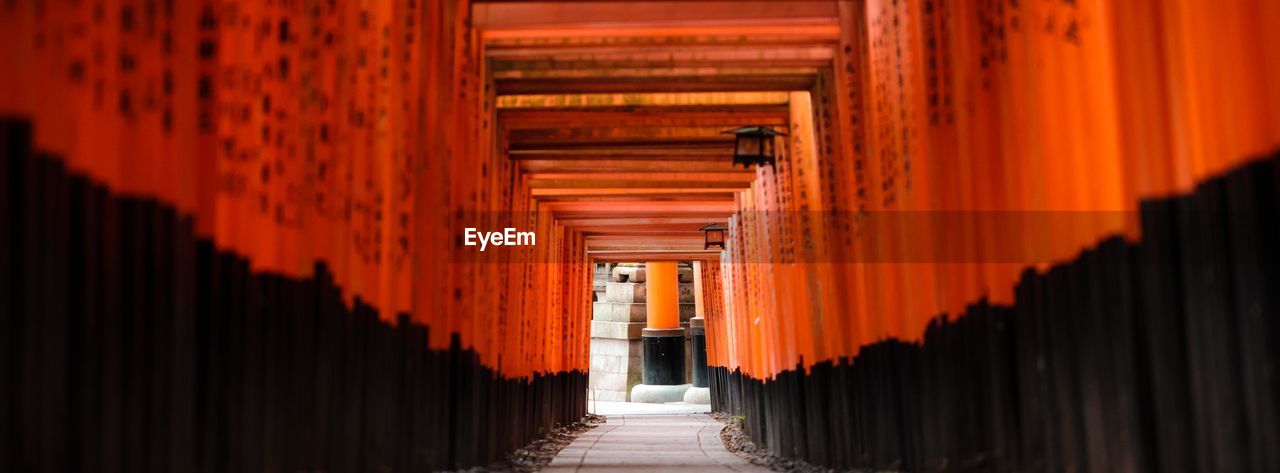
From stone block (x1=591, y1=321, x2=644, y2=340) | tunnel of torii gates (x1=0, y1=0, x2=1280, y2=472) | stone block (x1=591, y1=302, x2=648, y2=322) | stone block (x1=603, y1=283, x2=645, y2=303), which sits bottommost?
tunnel of torii gates (x1=0, y1=0, x2=1280, y2=472)

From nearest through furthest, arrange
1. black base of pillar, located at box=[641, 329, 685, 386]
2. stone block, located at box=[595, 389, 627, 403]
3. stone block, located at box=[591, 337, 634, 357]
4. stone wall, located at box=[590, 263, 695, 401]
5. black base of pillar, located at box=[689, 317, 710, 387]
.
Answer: black base of pillar, located at box=[641, 329, 685, 386], black base of pillar, located at box=[689, 317, 710, 387], stone block, located at box=[595, 389, 627, 403], stone wall, located at box=[590, 263, 695, 401], stone block, located at box=[591, 337, 634, 357]

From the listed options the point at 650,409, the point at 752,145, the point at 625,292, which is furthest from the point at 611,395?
the point at 752,145

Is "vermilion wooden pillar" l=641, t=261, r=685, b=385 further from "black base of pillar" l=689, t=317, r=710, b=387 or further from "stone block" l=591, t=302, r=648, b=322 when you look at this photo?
"stone block" l=591, t=302, r=648, b=322

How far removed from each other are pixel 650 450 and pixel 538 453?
4.00 ft

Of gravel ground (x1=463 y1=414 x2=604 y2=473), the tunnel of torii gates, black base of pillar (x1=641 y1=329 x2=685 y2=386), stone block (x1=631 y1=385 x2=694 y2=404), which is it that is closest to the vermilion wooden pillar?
black base of pillar (x1=641 y1=329 x2=685 y2=386)

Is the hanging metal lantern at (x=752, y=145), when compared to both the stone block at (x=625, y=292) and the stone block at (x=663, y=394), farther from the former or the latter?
the stone block at (x=625, y=292)

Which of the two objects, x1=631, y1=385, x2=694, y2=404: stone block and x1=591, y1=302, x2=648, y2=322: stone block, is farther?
x1=591, y1=302, x2=648, y2=322: stone block

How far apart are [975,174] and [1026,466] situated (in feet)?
4.22

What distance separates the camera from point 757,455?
11367 millimetres

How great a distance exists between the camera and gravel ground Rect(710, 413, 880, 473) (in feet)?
30.2

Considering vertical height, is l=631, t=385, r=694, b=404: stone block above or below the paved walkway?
above

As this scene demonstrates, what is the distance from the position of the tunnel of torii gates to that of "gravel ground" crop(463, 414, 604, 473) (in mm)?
295

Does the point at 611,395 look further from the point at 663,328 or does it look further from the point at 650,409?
the point at 650,409

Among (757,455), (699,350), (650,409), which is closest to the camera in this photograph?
(757,455)
